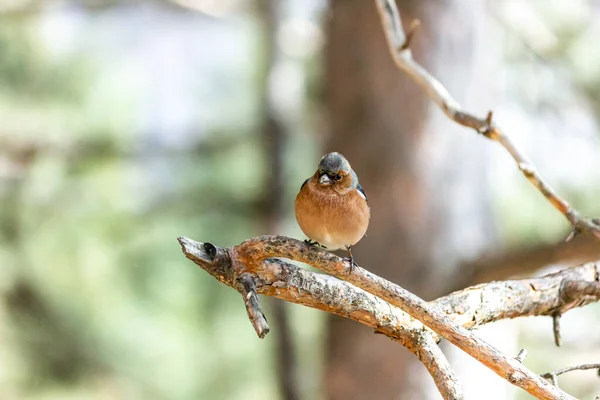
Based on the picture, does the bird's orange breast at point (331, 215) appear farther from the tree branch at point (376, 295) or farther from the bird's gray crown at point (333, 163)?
the tree branch at point (376, 295)

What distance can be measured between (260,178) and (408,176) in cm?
187

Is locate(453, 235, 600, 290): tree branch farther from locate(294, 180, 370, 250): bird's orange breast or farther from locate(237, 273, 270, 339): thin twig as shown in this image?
locate(237, 273, 270, 339): thin twig

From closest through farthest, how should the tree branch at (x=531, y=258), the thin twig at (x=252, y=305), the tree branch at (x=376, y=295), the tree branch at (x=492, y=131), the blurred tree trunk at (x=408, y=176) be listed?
the thin twig at (x=252, y=305), the tree branch at (x=376, y=295), the tree branch at (x=492, y=131), the tree branch at (x=531, y=258), the blurred tree trunk at (x=408, y=176)

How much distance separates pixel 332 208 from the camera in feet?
7.05

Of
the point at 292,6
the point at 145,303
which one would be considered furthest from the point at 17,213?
the point at 292,6

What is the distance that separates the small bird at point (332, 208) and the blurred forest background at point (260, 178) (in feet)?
5.71

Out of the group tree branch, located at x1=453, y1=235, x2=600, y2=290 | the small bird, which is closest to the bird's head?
the small bird

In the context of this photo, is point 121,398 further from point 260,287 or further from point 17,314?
point 260,287

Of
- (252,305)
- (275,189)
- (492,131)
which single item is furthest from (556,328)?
(275,189)

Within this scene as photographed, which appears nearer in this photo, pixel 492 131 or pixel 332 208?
pixel 332 208

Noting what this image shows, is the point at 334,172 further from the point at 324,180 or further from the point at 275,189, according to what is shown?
the point at 275,189

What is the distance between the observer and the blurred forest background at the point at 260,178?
4184 millimetres

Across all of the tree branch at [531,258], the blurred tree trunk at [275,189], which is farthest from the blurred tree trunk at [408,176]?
the blurred tree trunk at [275,189]

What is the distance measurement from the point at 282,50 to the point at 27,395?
3.62m
